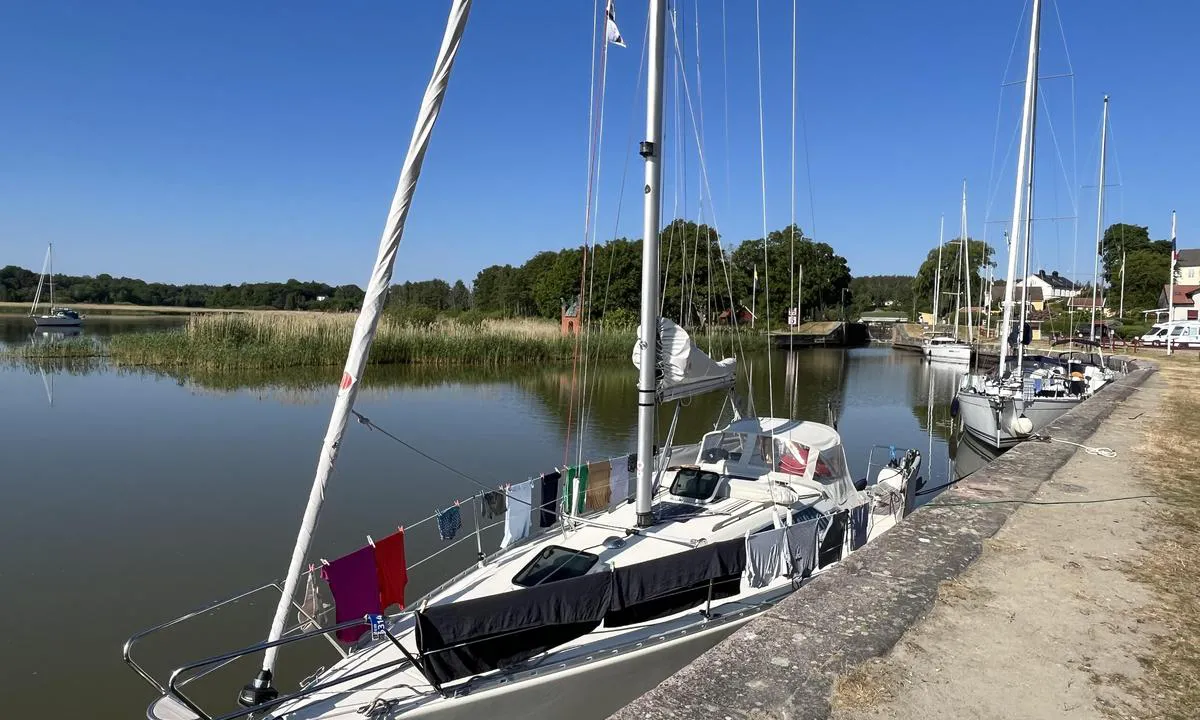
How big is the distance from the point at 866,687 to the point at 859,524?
12.5ft

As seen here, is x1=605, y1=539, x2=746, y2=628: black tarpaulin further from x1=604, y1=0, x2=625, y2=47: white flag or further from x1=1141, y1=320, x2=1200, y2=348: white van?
x1=1141, y1=320, x2=1200, y2=348: white van

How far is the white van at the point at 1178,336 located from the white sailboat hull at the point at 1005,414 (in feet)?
111

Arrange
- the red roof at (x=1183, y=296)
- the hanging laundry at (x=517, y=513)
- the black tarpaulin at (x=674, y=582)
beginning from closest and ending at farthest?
the black tarpaulin at (x=674, y=582) < the hanging laundry at (x=517, y=513) < the red roof at (x=1183, y=296)

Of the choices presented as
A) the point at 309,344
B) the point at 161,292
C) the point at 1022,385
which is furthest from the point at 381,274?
the point at 161,292

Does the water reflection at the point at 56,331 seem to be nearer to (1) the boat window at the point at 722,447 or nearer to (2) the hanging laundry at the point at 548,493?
(2) the hanging laundry at the point at 548,493

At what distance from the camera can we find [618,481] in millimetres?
8547

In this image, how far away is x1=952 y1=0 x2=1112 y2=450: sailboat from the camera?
1738 centimetres

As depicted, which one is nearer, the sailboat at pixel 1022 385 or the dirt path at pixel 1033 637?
the dirt path at pixel 1033 637

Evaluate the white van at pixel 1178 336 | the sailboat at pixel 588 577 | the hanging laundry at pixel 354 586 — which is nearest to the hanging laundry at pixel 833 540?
the sailboat at pixel 588 577

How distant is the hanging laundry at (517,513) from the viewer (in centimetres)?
738

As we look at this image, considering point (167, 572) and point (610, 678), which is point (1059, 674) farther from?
point (167, 572)

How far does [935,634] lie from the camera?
13.7 ft

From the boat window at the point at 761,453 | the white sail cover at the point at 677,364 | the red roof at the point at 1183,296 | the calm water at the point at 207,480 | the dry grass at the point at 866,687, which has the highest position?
the red roof at the point at 1183,296

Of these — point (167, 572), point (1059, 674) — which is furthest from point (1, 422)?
point (1059, 674)
